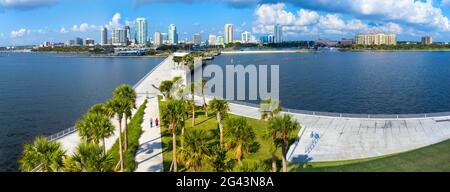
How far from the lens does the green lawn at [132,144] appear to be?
30947mm

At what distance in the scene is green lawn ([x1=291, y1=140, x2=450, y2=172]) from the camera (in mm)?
27406

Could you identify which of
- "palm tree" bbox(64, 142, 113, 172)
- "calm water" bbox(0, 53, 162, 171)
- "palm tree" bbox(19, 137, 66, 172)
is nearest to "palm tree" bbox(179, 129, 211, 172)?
"palm tree" bbox(64, 142, 113, 172)

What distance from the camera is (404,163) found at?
28594 mm

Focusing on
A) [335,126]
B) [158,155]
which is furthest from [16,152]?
[335,126]

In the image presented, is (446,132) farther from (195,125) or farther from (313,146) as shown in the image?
(195,125)

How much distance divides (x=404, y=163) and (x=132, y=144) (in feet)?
77.1

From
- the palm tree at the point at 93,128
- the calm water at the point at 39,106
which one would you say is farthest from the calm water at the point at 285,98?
the palm tree at the point at 93,128

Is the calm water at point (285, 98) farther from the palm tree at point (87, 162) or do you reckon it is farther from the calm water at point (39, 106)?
the palm tree at point (87, 162)

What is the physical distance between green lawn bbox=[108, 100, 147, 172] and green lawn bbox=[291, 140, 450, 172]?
12785 millimetres

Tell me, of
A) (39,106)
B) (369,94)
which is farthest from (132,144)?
(369,94)

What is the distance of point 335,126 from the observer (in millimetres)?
40188

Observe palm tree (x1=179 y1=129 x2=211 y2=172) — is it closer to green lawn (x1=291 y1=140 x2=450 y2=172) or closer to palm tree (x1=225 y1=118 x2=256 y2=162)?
palm tree (x1=225 y1=118 x2=256 y2=162)

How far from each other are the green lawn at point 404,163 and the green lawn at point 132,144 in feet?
41.9

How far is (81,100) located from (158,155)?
50.6m
